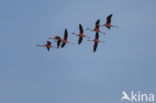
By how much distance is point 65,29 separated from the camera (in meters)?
195

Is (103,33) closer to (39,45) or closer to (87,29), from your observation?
(87,29)

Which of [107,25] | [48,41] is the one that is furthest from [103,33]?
[48,41]

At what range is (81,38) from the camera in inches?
7677

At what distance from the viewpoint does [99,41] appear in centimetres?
19925

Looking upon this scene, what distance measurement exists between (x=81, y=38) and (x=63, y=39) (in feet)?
17.0

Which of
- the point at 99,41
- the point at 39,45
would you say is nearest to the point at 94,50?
the point at 99,41

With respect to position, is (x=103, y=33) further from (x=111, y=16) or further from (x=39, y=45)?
(x=39, y=45)

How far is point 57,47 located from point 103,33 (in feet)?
44.1

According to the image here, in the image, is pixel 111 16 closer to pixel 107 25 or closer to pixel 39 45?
pixel 107 25

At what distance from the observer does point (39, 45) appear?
195 m

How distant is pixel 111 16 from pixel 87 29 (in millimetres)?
7663

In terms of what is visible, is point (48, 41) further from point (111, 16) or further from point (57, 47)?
point (111, 16)

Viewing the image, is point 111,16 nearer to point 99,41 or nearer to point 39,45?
point 99,41

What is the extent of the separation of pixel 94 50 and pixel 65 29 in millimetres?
11242
